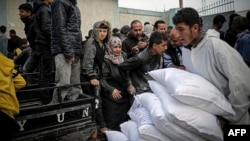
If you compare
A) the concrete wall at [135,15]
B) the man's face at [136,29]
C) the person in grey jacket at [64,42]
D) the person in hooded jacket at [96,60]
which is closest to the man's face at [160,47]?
the person in hooded jacket at [96,60]

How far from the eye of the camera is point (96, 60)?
3.43 meters

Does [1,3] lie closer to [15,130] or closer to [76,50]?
[76,50]

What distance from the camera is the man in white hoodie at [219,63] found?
1.64 metres

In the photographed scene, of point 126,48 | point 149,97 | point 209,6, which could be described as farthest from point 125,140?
point 209,6

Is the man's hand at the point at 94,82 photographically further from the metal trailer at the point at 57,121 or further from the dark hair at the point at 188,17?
the dark hair at the point at 188,17

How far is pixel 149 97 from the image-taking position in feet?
7.08

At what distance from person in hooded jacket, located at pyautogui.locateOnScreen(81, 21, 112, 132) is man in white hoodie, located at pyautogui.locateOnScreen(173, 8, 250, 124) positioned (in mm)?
1628

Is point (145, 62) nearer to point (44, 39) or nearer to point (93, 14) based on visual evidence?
point (44, 39)

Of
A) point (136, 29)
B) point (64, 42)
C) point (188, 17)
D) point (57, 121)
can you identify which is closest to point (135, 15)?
point (136, 29)

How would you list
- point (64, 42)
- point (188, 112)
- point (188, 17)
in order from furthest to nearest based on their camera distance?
point (64, 42) → point (188, 17) → point (188, 112)

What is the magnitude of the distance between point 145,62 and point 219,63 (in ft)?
4.82

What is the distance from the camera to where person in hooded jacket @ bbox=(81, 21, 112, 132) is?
327 centimetres

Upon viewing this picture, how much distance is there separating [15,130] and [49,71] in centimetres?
162

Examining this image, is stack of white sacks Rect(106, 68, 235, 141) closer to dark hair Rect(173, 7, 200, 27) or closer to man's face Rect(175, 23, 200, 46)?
man's face Rect(175, 23, 200, 46)
